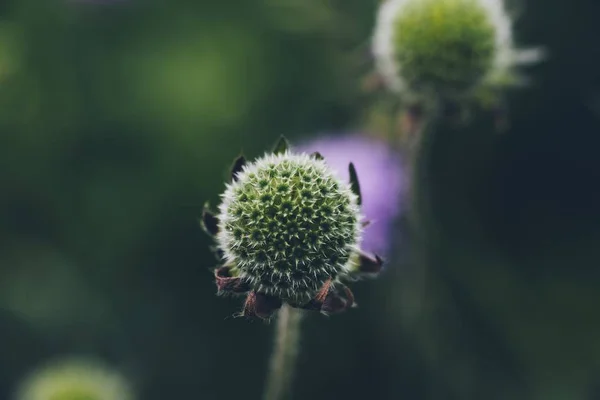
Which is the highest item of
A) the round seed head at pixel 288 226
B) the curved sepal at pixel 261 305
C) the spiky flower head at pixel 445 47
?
the spiky flower head at pixel 445 47

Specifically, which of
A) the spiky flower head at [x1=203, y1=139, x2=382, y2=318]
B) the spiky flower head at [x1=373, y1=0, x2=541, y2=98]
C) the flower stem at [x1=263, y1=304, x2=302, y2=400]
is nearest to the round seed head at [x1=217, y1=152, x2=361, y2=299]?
the spiky flower head at [x1=203, y1=139, x2=382, y2=318]

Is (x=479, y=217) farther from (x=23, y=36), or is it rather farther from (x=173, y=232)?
(x=23, y=36)

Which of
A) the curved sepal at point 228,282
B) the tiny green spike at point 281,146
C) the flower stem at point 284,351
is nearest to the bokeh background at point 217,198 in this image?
the flower stem at point 284,351

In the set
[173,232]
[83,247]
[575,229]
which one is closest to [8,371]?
[83,247]

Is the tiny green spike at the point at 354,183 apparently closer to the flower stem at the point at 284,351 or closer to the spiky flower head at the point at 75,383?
the flower stem at the point at 284,351

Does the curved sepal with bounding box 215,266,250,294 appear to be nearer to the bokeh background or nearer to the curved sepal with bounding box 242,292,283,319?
the curved sepal with bounding box 242,292,283,319

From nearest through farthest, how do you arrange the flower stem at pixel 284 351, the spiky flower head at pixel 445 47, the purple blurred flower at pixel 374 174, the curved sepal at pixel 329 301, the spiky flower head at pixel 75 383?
the curved sepal at pixel 329 301 → the flower stem at pixel 284 351 → the spiky flower head at pixel 445 47 → the spiky flower head at pixel 75 383 → the purple blurred flower at pixel 374 174

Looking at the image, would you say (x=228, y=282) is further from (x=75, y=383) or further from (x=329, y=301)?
(x=75, y=383)
